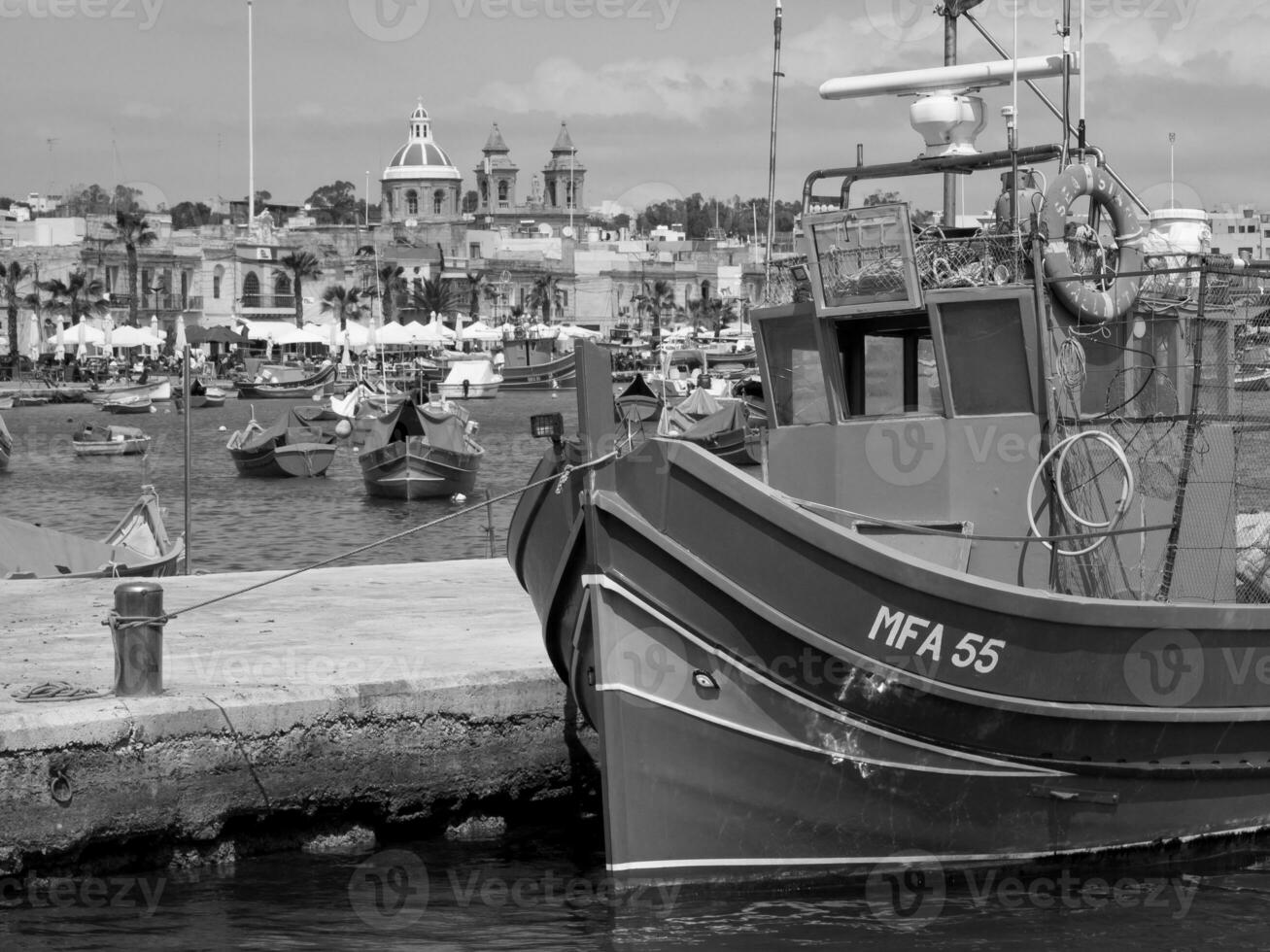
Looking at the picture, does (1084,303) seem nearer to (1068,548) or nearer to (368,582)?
(1068,548)

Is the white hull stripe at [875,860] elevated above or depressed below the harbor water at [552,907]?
above

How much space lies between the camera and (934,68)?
35.1ft

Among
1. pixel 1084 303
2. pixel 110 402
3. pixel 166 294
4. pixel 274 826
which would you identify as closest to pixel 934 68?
pixel 1084 303

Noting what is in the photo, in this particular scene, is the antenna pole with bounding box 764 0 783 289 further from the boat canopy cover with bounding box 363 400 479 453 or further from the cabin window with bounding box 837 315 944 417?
the boat canopy cover with bounding box 363 400 479 453

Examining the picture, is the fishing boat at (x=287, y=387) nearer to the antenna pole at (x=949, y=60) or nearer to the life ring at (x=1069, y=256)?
the antenna pole at (x=949, y=60)

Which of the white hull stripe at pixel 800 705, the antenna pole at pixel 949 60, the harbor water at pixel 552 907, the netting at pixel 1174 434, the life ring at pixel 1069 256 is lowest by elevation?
A: the harbor water at pixel 552 907

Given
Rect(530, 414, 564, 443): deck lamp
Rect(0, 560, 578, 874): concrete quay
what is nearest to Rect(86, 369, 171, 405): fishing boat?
Rect(0, 560, 578, 874): concrete quay

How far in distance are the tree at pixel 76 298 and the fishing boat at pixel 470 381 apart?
95.4 ft

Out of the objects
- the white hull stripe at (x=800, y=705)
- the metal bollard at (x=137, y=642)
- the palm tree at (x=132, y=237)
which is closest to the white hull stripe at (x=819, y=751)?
the white hull stripe at (x=800, y=705)

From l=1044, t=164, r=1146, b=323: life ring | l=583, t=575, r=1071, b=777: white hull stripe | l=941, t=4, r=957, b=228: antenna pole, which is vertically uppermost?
l=941, t=4, r=957, b=228: antenna pole

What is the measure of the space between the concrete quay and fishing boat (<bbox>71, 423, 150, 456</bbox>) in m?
45.8

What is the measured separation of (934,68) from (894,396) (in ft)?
6.66

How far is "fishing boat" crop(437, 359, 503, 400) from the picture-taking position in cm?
10194

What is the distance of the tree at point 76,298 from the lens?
11732cm
